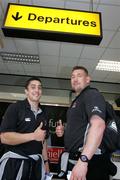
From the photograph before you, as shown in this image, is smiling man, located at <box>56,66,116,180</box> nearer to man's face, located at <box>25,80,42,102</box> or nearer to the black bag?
the black bag

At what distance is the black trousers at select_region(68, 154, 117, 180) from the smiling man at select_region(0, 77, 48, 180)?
42 centimetres

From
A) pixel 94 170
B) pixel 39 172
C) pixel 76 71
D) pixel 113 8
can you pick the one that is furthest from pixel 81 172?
pixel 113 8

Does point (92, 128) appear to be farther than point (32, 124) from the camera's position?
No

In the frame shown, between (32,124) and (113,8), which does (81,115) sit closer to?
(32,124)

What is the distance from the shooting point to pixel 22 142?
6.26 ft

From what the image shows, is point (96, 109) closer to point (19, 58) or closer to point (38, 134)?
point (38, 134)

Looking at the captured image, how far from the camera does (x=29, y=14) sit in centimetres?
298

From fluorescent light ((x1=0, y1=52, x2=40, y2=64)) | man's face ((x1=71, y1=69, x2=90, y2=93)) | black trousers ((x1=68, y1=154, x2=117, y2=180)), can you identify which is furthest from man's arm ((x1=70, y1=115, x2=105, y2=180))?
fluorescent light ((x1=0, y1=52, x2=40, y2=64))

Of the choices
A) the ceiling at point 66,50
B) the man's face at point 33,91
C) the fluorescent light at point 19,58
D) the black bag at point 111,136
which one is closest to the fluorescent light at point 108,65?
the ceiling at point 66,50

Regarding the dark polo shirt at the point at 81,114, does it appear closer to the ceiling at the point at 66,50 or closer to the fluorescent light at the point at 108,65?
the ceiling at the point at 66,50

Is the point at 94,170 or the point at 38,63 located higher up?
the point at 38,63

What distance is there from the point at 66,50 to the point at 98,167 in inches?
163

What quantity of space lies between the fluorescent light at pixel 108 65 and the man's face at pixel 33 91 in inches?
161

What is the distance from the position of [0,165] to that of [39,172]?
32 cm
